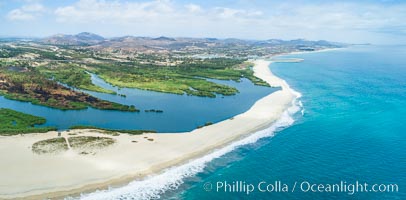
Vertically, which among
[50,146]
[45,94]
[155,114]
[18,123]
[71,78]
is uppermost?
[71,78]

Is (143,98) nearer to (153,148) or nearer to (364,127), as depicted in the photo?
(153,148)

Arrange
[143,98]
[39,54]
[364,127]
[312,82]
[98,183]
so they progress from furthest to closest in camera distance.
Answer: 1. [39,54]
2. [312,82]
3. [143,98]
4. [364,127]
5. [98,183]

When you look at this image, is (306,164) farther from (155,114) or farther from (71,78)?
(71,78)

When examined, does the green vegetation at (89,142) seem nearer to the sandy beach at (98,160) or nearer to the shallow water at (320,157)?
the sandy beach at (98,160)

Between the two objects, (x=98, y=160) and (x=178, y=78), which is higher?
(x=178, y=78)

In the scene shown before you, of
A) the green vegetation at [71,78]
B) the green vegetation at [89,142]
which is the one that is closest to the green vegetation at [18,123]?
the green vegetation at [89,142]

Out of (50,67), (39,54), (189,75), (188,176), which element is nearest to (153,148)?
(188,176)

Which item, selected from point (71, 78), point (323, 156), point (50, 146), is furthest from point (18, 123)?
point (323, 156)
